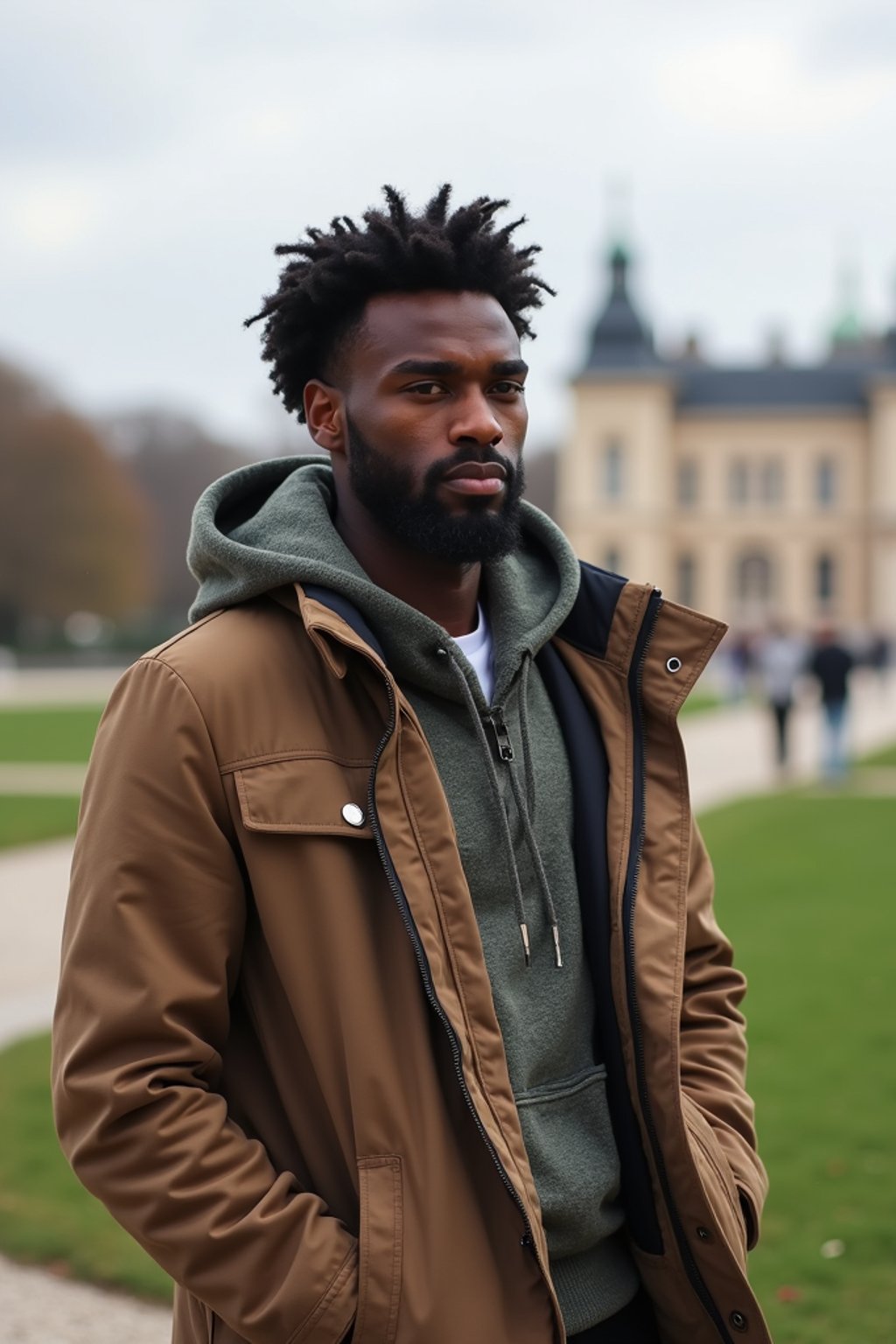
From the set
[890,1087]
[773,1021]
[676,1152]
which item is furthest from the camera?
[773,1021]

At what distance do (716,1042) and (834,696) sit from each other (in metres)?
13.6

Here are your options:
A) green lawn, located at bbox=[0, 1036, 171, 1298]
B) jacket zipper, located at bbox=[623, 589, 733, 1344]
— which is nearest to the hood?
jacket zipper, located at bbox=[623, 589, 733, 1344]

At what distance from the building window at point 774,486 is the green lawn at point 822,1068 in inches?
2270

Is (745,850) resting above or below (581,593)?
below

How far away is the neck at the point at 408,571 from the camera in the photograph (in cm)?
205

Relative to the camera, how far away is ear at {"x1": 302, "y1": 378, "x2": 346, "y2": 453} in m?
2.05

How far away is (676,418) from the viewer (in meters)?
67.1

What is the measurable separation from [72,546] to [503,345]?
51819 millimetres

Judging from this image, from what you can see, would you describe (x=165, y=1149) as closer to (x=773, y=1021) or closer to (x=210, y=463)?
(x=773, y=1021)

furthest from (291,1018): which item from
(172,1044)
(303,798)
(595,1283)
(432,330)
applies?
(432,330)

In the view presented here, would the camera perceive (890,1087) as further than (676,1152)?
Yes

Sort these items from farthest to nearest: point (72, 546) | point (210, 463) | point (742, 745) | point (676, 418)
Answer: point (210, 463), point (676, 418), point (72, 546), point (742, 745)

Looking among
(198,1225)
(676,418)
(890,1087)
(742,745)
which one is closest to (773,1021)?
(890,1087)

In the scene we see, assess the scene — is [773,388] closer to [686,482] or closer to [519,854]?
[686,482]
